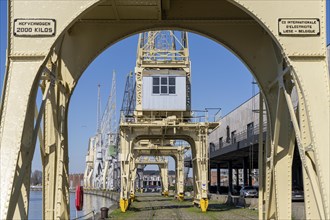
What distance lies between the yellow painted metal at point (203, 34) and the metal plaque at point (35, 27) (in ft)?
0.23

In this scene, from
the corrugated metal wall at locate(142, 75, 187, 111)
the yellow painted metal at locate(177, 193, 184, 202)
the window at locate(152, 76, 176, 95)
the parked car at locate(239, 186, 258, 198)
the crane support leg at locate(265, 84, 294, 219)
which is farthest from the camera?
the yellow painted metal at locate(177, 193, 184, 202)

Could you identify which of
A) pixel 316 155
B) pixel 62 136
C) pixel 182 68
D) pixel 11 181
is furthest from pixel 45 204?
pixel 182 68

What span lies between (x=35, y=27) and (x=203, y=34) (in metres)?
4.84

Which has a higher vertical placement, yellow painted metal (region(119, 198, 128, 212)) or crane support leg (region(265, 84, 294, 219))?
crane support leg (region(265, 84, 294, 219))

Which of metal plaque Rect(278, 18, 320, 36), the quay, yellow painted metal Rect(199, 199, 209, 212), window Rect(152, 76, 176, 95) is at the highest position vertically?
window Rect(152, 76, 176, 95)

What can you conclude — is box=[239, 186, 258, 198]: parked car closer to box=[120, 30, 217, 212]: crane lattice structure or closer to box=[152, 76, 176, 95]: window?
box=[120, 30, 217, 212]: crane lattice structure

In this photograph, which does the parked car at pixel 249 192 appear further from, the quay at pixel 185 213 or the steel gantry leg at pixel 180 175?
the steel gantry leg at pixel 180 175

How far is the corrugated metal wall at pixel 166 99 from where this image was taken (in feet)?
133

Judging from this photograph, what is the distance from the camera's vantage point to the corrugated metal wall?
40594 millimetres

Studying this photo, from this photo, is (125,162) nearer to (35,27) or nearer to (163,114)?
(163,114)

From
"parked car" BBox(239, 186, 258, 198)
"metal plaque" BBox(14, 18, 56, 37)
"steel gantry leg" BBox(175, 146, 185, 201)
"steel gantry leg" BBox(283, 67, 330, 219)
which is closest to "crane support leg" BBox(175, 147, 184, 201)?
"steel gantry leg" BBox(175, 146, 185, 201)

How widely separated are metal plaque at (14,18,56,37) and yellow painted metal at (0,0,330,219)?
0.07 metres

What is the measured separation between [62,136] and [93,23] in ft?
10.2

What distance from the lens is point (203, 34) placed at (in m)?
12.6
